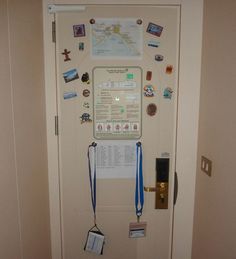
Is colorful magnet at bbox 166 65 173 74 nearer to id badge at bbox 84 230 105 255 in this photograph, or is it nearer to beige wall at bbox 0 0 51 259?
beige wall at bbox 0 0 51 259

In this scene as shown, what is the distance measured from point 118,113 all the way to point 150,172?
0.46 metres

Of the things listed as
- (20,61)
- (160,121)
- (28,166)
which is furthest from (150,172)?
(20,61)

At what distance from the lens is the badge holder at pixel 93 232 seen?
1541 millimetres

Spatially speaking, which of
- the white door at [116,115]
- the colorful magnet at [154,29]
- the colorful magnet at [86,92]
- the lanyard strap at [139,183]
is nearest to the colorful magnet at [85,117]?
the white door at [116,115]

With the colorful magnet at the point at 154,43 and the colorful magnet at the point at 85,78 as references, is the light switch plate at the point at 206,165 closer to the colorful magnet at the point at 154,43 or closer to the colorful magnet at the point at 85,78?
the colorful magnet at the point at 154,43

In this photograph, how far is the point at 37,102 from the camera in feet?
4.55

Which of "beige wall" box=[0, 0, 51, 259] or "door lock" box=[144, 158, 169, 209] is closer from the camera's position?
"beige wall" box=[0, 0, 51, 259]

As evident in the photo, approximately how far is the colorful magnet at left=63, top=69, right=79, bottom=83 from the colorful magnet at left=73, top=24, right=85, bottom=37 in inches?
9.0

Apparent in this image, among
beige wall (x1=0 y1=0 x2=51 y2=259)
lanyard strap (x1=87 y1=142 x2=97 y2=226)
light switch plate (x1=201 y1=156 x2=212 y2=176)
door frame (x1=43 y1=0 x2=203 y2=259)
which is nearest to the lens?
beige wall (x1=0 y1=0 x2=51 y2=259)

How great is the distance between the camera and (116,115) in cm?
152

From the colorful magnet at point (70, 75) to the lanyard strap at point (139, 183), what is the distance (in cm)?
61

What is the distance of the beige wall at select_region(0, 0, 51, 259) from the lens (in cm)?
103

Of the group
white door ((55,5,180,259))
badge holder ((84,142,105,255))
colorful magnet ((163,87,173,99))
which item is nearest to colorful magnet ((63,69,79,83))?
white door ((55,5,180,259))

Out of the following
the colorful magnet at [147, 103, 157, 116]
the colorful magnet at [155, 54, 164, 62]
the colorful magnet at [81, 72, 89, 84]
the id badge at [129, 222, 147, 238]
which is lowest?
the id badge at [129, 222, 147, 238]
